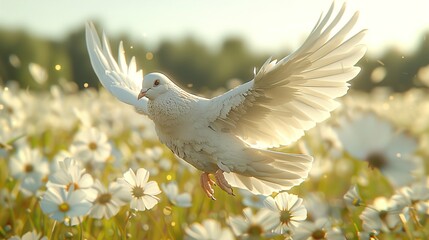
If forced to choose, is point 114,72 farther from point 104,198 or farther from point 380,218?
point 380,218

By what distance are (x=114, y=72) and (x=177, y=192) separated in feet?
1.11

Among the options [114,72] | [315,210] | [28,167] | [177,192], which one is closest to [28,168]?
[28,167]

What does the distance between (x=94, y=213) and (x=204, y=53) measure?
14698 millimetres

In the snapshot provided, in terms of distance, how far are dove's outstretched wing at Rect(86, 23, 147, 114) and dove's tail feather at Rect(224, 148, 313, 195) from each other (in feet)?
0.92

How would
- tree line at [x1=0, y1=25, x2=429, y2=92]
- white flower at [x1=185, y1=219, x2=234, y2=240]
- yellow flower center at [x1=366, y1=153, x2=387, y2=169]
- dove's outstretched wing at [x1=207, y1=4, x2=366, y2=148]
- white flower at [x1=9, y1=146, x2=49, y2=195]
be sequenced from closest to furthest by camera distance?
white flower at [x1=185, y1=219, x2=234, y2=240], dove's outstretched wing at [x1=207, y1=4, x2=366, y2=148], white flower at [x1=9, y1=146, x2=49, y2=195], yellow flower center at [x1=366, y1=153, x2=387, y2=169], tree line at [x1=0, y1=25, x2=429, y2=92]

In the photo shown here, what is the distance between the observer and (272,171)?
1.17 m

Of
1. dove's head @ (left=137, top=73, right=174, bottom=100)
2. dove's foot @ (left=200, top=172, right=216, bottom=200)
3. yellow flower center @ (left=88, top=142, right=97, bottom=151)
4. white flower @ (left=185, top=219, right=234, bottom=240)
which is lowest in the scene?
Answer: yellow flower center @ (left=88, top=142, right=97, bottom=151)

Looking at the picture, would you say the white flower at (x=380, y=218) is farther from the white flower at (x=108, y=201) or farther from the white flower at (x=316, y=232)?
the white flower at (x=108, y=201)

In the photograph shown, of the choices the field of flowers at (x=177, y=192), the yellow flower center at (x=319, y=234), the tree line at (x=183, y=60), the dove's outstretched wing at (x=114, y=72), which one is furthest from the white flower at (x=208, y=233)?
the tree line at (x=183, y=60)

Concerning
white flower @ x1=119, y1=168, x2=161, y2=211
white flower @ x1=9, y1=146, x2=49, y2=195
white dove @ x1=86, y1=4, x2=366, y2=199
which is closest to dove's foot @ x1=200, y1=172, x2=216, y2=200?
white dove @ x1=86, y1=4, x2=366, y2=199

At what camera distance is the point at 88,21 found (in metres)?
1.38

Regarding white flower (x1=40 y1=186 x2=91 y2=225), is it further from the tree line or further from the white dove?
the tree line

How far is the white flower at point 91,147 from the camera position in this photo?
180cm

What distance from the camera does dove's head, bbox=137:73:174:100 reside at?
1.15 m
